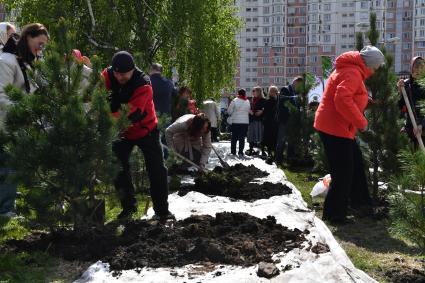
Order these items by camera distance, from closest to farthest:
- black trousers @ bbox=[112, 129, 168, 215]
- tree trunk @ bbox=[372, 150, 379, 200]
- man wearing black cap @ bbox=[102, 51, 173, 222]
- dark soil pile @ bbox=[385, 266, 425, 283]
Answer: dark soil pile @ bbox=[385, 266, 425, 283], man wearing black cap @ bbox=[102, 51, 173, 222], black trousers @ bbox=[112, 129, 168, 215], tree trunk @ bbox=[372, 150, 379, 200]

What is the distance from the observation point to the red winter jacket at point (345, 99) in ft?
16.2

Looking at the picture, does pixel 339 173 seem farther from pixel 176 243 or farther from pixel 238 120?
pixel 238 120

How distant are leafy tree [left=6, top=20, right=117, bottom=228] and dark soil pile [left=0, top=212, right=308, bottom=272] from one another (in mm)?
211

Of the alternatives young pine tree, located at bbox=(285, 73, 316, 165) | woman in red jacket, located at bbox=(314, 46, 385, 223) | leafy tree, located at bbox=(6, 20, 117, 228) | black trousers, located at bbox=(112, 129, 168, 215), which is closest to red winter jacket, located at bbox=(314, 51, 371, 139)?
woman in red jacket, located at bbox=(314, 46, 385, 223)

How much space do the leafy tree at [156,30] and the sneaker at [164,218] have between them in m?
11.0

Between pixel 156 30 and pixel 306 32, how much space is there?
84.0 m

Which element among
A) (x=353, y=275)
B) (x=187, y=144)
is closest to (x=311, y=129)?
(x=187, y=144)

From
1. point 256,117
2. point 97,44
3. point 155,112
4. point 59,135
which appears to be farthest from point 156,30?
point 59,135

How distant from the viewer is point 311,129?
10609 millimetres

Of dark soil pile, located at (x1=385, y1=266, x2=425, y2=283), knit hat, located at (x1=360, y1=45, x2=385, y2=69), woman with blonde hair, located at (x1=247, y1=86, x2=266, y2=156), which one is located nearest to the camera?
dark soil pile, located at (x1=385, y1=266, x2=425, y2=283)

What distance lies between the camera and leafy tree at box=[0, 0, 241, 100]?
51.3ft

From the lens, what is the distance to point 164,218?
4574 millimetres

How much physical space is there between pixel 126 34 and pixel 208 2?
2568 mm

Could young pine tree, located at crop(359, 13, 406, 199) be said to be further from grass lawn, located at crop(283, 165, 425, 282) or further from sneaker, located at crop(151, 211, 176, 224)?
sneaker, located at crop(151, 211, 176, 224)
